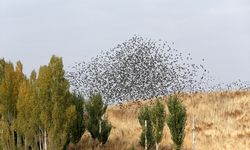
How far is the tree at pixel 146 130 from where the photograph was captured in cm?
2388

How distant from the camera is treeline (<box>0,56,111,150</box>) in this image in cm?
2212

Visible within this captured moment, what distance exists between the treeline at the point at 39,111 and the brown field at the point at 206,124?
3.76 metres

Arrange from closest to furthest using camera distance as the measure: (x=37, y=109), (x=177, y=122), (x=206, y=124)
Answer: (x=37, y=109) < (x=177, y=122) < (x=206, y=124)

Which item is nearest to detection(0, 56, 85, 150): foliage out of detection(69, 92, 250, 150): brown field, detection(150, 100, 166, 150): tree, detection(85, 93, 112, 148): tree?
detection(85, 93, 112, 148): tree

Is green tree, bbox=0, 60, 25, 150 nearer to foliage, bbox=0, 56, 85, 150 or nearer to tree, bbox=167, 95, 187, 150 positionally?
foliage, bbox=0, 56, 85, 150

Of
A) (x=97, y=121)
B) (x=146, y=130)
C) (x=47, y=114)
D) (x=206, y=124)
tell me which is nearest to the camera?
(x=47, y=114)

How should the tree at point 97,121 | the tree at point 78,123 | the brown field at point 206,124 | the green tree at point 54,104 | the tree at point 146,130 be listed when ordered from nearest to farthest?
the green tree at point 54,104, the tree at point 146,130, the tree at point 78,123, the tree at point 97,121, the brown field at point 206,124

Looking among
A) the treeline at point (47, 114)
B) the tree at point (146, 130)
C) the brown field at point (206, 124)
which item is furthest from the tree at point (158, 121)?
the brown field at point (206, 124)

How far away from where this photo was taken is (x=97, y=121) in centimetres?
2591

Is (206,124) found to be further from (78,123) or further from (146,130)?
(78,123)

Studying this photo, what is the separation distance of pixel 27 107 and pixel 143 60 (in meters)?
20.0

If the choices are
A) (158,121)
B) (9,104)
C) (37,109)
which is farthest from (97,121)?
(9,104)

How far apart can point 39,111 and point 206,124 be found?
44.9ft

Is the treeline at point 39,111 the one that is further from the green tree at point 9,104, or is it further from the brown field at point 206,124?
the brown field at point 206,124
